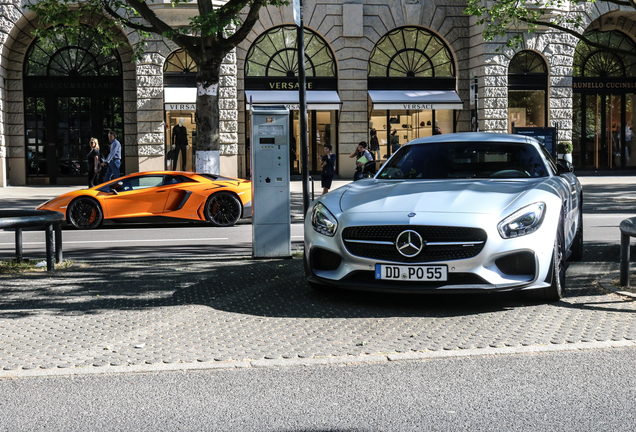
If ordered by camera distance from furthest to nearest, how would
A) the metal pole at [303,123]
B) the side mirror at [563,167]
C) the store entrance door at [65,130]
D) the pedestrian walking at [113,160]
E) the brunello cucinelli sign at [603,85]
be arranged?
1. the brunello cucinelli sign at [603,85]
2. the store entrance door at [65,130]
3. the pedestrian walking at [113,160]
4. the metal pole at [303,123]
5. the side mirror at [563,167]

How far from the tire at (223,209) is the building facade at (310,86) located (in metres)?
11.5

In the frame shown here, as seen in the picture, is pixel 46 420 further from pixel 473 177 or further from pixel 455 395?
pixel 473 177

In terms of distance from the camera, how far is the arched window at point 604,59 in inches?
1139

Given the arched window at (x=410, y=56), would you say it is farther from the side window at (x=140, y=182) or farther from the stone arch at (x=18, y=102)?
the side window at (x=140, y=182)

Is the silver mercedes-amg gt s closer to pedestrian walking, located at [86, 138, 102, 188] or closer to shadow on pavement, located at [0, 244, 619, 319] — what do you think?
shadow on pavement, located at [0, 244, 619, 319]

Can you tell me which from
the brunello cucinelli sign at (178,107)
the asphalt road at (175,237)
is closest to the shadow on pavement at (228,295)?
the asphalt road at (175,237)

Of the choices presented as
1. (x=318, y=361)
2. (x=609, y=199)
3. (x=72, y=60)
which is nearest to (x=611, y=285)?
(x=318, y=361)

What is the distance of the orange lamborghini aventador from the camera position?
48.3 feet

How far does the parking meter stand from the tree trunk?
7.21 m

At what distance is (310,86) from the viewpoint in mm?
27547

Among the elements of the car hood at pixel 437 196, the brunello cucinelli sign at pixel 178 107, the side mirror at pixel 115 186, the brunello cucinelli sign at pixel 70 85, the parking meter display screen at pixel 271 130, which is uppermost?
the brunello cucinelli sign at pixel 70 85

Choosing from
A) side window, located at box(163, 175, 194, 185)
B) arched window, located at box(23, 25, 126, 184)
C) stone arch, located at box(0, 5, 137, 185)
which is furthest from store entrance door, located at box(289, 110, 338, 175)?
side window, located at box(163, 175, 194, 185)

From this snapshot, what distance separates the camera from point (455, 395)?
13.9 ft

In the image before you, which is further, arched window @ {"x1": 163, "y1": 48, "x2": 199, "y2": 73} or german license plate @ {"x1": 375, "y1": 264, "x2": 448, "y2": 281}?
arched window @ {"x1": 163, "y1": 48, "x2": 199, "y2": 73}
